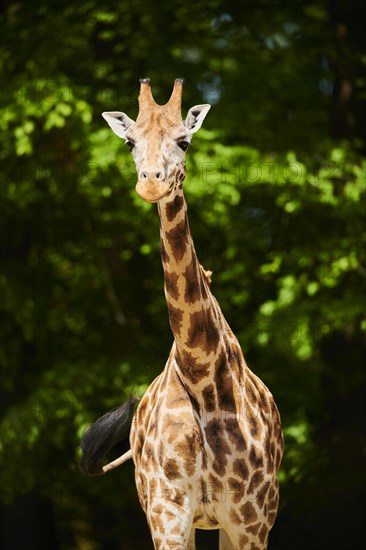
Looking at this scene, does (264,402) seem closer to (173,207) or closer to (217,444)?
(217,444)

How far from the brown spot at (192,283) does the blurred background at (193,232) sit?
3.83m

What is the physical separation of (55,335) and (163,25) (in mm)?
3196

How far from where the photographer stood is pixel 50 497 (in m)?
9.80

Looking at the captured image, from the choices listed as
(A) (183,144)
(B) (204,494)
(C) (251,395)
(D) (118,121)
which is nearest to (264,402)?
(C) (251,395)

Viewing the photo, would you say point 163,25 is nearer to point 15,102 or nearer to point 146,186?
point 15,102

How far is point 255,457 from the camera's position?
4227 millimetres

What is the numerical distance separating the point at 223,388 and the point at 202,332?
280 millimetres

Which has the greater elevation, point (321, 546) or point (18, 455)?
point (18, 455)

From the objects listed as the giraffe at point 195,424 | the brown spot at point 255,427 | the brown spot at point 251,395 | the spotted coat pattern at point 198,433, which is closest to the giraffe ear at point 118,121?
the giraffe at point 195,424

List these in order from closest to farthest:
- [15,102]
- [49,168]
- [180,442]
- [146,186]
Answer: [146,186]
[180,442]
[15,102]
[49,168]

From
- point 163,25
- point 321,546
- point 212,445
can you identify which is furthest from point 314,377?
point 212,445

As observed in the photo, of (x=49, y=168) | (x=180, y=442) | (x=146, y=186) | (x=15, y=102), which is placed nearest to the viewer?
(x=146, y=186)

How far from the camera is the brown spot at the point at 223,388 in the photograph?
4.23 meters

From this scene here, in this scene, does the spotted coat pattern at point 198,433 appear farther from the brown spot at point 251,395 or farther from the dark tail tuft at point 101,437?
the dark tail tuft at point 101,437
